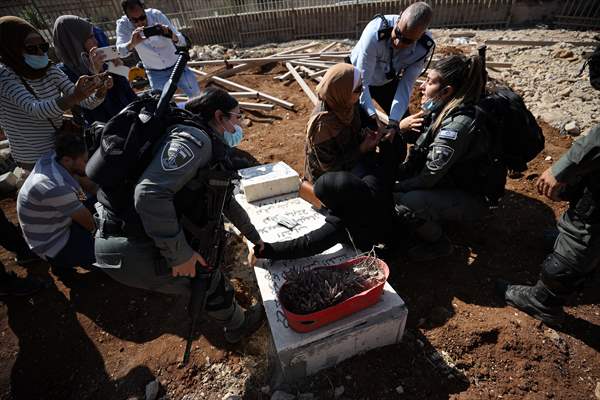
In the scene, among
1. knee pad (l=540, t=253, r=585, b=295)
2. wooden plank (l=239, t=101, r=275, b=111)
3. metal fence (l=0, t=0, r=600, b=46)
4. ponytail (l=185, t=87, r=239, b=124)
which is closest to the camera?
ponytail (l=185, t=87, r=239, b=124)

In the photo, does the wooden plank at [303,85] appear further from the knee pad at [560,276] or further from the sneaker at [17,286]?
the sneaker at [17,286]

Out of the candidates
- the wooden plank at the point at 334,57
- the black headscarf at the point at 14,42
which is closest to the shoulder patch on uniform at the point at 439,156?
the black headscarf at the point at 14,42

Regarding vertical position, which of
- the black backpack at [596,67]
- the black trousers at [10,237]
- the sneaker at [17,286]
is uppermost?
the black backpack at [596,67]

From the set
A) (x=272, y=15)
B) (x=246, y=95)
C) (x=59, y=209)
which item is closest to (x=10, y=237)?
(x=59, y=209)

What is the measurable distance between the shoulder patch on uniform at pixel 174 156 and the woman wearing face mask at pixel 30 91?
196 cm

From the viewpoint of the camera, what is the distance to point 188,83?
183 inches

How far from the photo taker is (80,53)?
139 inches

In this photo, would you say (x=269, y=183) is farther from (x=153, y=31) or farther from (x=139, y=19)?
(x=139, y=19)

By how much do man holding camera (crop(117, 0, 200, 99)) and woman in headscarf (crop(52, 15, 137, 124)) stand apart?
0.41m

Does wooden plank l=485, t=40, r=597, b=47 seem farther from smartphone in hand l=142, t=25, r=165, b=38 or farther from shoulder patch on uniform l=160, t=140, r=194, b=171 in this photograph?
shoulder patch on uniform l=160, t=140, r=194, b=171

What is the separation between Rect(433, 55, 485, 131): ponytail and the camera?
8.43ft

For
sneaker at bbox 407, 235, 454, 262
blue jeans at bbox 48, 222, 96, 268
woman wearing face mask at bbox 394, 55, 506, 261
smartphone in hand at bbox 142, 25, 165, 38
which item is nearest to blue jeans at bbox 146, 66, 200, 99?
smartphone in hand at bbox 142, 25, 165, 38

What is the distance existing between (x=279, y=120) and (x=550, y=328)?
545 centimetres

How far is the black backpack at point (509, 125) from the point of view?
2557 millimetres
